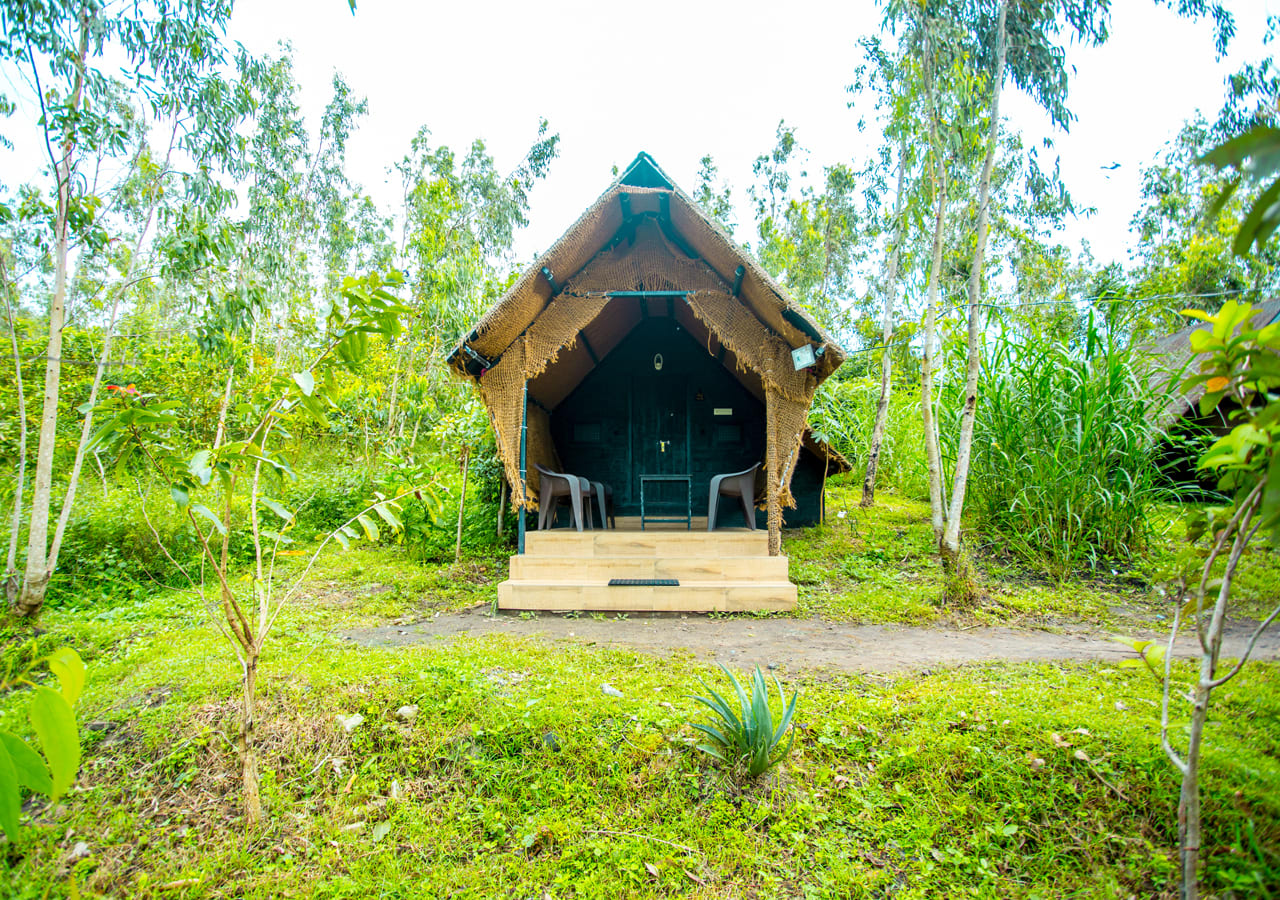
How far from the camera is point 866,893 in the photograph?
2084 mm

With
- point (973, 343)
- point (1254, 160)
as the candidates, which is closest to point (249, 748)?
point (1254, 160)

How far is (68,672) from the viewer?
40.9 inches

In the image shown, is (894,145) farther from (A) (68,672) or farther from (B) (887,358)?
(A) (68,672)

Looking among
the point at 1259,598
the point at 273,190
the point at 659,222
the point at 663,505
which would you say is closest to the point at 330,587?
the point at 663,505

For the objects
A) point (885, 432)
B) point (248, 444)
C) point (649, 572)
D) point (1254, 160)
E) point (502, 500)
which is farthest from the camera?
point (885, 432)

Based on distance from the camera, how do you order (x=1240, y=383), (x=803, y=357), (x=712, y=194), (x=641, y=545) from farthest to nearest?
(x=712, y=194) < (x=641, y=545) < (x=803, y=357) < (x=1240, y=383)

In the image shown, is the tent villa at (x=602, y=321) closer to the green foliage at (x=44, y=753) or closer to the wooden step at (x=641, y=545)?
the wooden step at (x=641, y=545)

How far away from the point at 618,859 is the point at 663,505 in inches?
235

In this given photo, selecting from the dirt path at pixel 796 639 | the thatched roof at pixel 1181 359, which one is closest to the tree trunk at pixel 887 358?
Result: the thatched roof at pixel 1181 359

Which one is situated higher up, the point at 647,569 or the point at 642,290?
the point at 642,290

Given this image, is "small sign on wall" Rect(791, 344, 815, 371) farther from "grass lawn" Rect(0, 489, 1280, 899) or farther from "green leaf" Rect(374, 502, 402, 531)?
"green leaf" Rect(374, 502, 402, 531)

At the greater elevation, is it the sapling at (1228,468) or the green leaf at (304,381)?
the green leaf at (304,381)

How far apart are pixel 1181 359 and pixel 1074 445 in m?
3.62

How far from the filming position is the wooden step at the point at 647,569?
5520mm
